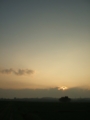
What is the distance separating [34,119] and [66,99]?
522 feet

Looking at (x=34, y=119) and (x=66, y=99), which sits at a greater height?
(x=66, y=99)

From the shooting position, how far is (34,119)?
114ft

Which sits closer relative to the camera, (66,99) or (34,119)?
(34,119)

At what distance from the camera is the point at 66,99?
7446 inches
